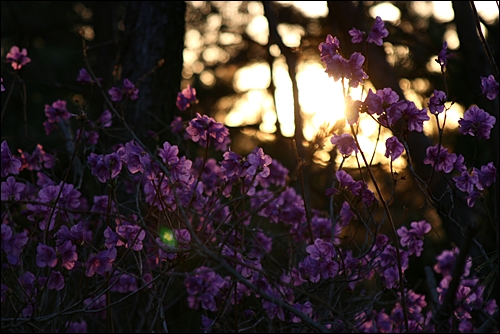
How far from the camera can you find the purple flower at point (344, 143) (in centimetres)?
228

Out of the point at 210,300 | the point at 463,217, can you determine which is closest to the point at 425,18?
the point at 463,217

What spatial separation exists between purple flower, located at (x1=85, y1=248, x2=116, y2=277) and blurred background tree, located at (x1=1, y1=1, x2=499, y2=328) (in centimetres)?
76

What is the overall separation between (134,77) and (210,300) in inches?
80.9

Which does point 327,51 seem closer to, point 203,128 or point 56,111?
point 203,128

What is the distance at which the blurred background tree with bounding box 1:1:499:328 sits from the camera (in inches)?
134

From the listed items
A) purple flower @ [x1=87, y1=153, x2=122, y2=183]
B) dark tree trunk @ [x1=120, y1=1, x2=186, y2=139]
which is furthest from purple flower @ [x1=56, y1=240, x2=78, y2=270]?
dark tree trunk @ [x1=120, y1=1, x2=186, y2=139]

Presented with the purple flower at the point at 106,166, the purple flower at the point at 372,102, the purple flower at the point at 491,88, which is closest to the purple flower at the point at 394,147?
the purple flower at the point at 372,102

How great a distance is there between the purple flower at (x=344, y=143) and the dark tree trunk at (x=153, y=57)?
6.57ft

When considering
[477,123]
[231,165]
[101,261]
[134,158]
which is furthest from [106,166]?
[477,123]

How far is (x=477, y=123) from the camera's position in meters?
2.22

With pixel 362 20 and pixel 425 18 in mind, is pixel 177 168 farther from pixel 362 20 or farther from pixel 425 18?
pixel 425 18

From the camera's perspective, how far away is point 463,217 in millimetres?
3014

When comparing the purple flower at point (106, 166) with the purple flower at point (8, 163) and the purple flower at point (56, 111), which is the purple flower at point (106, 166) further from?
the purple flower at point (56, 111)

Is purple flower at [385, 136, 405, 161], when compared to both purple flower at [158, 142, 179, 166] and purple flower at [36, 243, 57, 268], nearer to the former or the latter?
purple flower at [158, 142, 179, 166]
